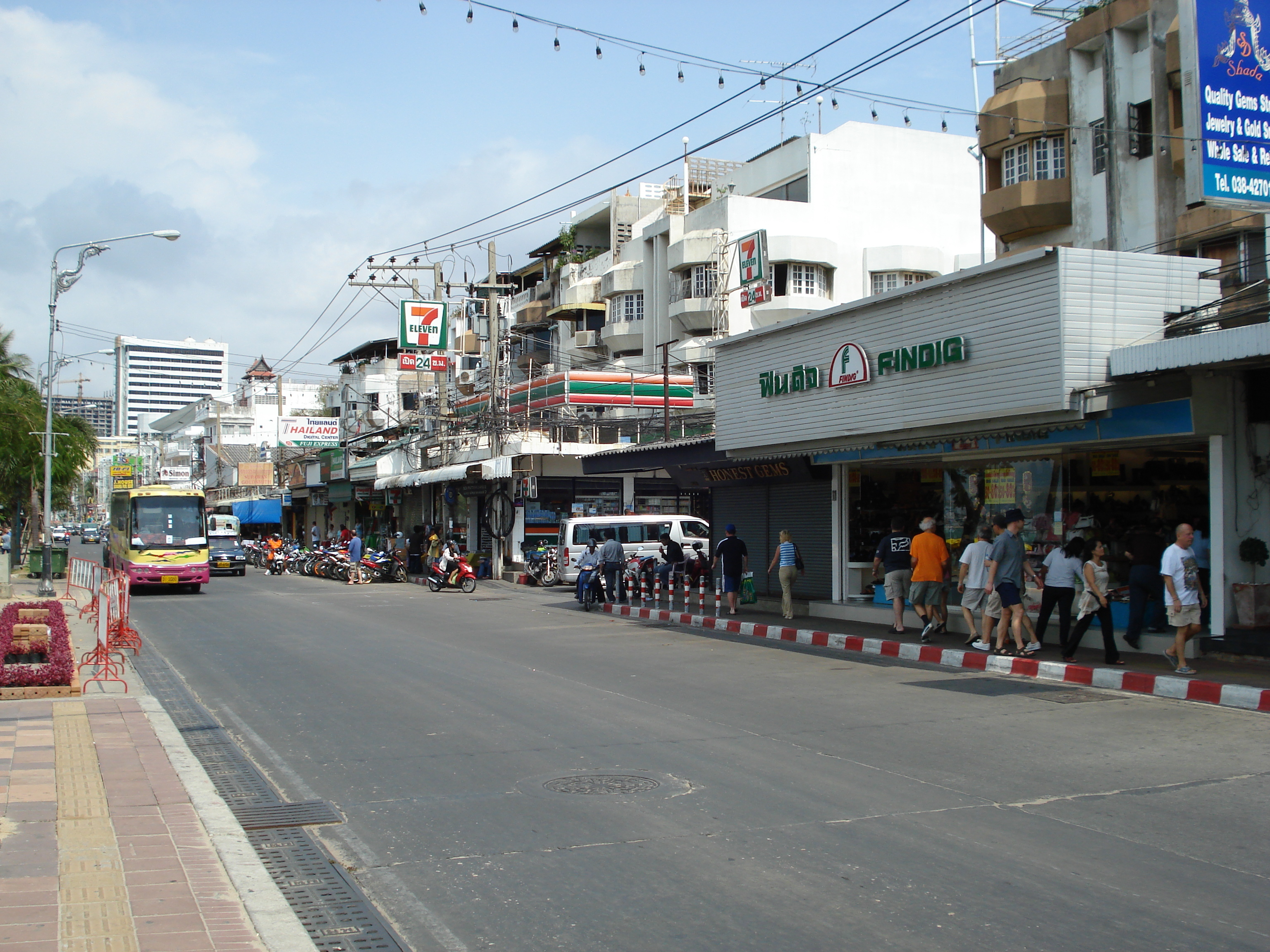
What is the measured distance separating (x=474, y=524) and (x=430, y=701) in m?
29.9

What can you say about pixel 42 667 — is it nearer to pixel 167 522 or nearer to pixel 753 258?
pixel 167 522

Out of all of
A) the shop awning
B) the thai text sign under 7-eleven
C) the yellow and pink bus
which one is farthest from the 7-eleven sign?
the yellow and pink bus

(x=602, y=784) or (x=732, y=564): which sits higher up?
(x=732, y=564)

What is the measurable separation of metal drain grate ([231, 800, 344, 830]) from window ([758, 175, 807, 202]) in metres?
40.6

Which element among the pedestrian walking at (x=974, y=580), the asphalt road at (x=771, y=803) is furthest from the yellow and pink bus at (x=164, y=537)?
the pedestrian walking at (x=974, y=580)

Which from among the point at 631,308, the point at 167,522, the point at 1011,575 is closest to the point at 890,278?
the point at 631,308

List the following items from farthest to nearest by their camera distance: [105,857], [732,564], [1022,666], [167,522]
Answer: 1. [167,522]
2. [732,564]
3. [1022,666]
4. [105,857]

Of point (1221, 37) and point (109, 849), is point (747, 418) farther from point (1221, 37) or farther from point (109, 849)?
point (109, 849)

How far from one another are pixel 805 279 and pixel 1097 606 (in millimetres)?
32420

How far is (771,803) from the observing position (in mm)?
7238

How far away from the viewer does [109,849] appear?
19.7ft

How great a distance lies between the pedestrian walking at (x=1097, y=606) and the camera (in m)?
13.4

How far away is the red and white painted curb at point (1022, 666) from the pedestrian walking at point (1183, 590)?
1.67 feet

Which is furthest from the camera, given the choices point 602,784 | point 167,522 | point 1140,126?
point 167,522
